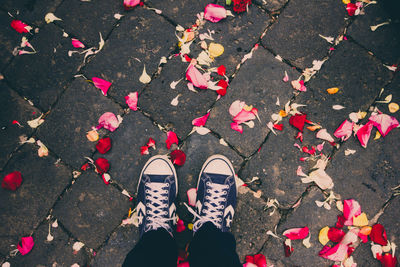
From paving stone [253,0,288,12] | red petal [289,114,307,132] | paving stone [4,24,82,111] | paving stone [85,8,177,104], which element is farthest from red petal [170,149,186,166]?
paving stone [253,0,288,12]

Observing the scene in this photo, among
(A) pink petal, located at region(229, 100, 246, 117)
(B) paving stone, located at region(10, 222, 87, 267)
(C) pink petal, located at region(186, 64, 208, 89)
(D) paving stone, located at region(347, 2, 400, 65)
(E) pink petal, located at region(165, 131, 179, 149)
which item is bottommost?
(B) paving stone, located at region(10, 222, 87, 267)

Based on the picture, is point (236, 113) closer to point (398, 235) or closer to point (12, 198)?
point (398, 235)

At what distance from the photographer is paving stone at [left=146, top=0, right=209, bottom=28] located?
1.80m

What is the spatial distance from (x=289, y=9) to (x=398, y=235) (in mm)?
1591

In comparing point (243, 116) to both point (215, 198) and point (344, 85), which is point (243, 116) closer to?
point (215, 198)

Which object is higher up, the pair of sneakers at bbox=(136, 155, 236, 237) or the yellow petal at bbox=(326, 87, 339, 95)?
the yellow petal at bbox=(326, 87, 339, 95)

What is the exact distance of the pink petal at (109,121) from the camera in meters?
1.77

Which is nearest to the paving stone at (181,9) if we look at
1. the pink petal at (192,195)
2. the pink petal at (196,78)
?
the pink petal at (196,78)

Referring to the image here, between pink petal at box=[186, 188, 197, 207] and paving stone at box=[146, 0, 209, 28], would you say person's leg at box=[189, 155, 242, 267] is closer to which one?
pink petal at box=[186, 188, 197, 207]

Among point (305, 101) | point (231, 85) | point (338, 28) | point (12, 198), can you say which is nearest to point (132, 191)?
point (12, 198)

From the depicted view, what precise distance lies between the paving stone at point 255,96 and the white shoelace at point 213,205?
0.28m

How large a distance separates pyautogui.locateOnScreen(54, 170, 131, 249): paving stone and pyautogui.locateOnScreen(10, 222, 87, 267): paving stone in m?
0.07

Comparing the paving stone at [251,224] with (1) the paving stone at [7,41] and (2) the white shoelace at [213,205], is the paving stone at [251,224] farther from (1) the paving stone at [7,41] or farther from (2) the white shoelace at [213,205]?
(1) the paving stone at [7,41]

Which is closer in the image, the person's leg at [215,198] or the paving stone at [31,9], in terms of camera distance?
the person's leg at [215,198]
